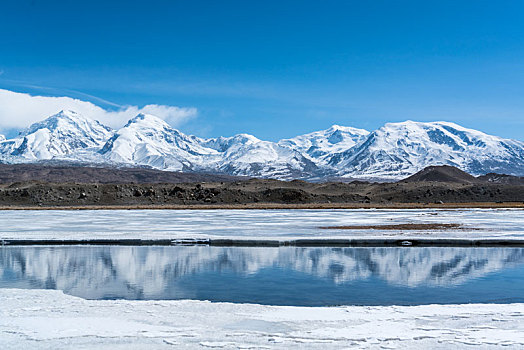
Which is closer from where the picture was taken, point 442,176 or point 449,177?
point 449,177

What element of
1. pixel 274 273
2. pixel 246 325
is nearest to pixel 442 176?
pixel 274 273

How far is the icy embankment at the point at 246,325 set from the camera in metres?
8.70

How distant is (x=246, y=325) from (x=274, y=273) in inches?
234

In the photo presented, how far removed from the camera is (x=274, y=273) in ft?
51.3

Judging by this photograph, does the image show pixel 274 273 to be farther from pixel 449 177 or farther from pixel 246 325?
pixel 449 177

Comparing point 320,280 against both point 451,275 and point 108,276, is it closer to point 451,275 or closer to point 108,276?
point 451,275

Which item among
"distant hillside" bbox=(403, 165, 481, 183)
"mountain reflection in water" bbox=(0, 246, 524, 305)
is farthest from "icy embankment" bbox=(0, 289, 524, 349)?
"distant hillside" bbox=(403, 165, 481, 183)

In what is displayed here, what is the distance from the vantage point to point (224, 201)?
7662 centimetres

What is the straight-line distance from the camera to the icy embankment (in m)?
8.70

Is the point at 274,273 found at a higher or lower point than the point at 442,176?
lower

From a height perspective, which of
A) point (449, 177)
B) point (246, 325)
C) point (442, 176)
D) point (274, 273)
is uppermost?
point (442, 176)

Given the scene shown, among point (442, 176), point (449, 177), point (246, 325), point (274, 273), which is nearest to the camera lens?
point (246, 325)

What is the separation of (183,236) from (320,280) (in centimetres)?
1206

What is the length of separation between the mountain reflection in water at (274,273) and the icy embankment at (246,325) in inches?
40.8
